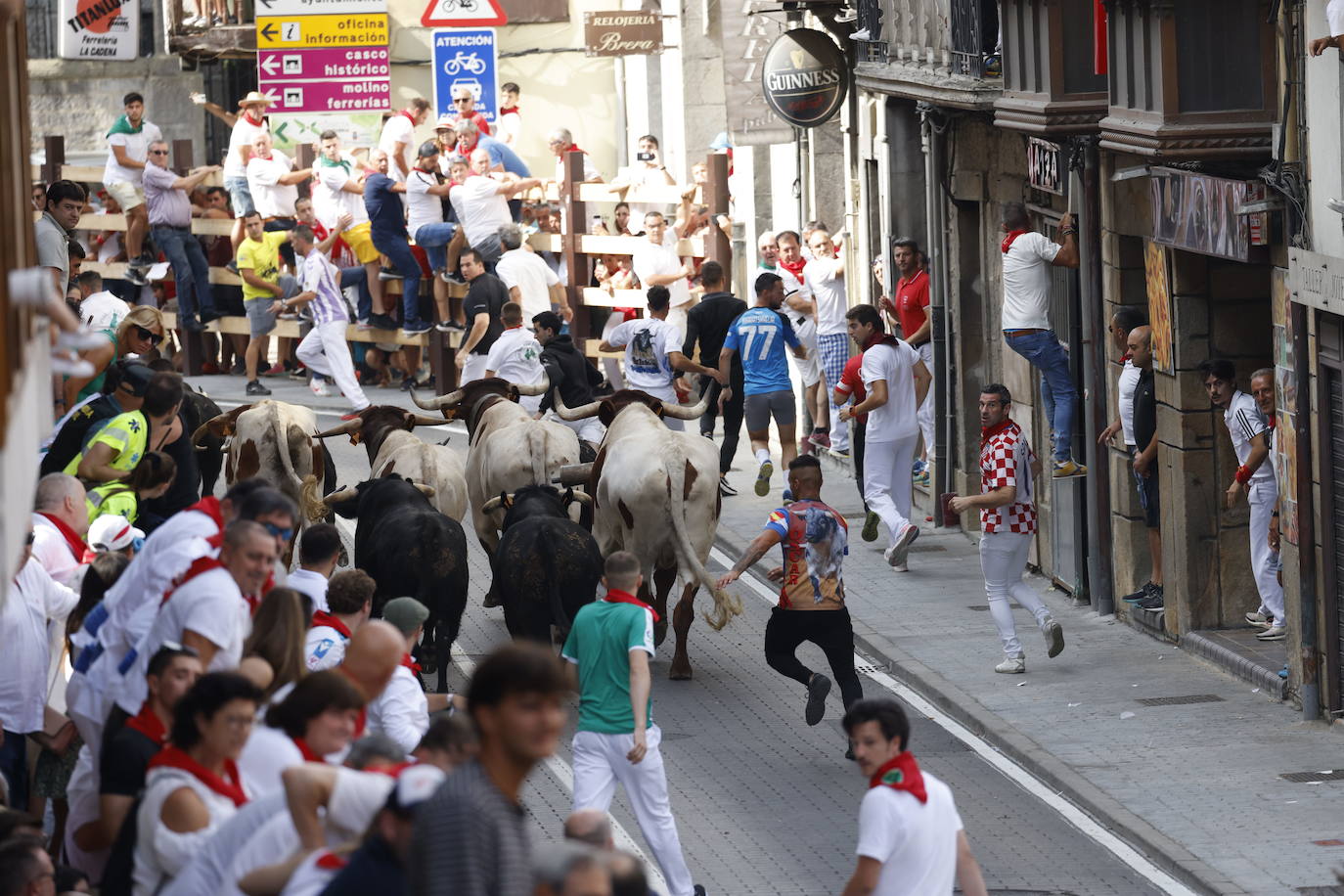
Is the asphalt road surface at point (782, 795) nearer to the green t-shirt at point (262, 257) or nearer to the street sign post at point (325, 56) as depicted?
the green t-shirt at point (262, 257)

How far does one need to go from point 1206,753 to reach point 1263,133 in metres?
4.05

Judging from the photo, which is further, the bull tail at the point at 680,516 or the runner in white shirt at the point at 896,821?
the bull tail at the point at 680,516

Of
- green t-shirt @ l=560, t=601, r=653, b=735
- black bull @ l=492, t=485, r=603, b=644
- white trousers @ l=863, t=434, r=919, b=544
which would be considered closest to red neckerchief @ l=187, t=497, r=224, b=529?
green t-shirt @ l=560, t=601, r=653, b=735

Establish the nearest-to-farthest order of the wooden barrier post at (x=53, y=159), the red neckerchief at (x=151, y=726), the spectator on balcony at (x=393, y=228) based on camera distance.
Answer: the red neckerchief at (x=151, y=726) < the spectator on balcony at (x=393, y=228) < the wooden barrier post at (x=53, y=159)

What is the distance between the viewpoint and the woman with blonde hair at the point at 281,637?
836 centimetres

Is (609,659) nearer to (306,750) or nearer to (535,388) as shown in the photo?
(306,750)

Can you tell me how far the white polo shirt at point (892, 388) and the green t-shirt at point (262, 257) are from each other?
487 inches

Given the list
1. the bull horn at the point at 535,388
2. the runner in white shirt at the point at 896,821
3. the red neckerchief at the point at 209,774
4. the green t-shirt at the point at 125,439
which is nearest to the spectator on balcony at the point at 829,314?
the bull horn at the point at 535,388

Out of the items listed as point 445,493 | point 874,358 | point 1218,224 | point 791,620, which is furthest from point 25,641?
point 874,358

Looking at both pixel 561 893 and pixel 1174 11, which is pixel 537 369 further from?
pixel 561 893

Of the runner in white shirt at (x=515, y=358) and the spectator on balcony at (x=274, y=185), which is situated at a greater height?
the spectator on balcony at (x=274, y=185)

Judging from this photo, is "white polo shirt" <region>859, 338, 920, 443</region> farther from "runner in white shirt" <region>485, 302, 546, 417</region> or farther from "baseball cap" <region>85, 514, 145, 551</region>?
"baseball cap" <region>85, 514, 145, 551</region>

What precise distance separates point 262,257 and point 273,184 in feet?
4.24

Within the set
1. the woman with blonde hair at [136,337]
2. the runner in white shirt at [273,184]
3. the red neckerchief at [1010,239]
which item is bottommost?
the woman with blonde hair at [136,337]
